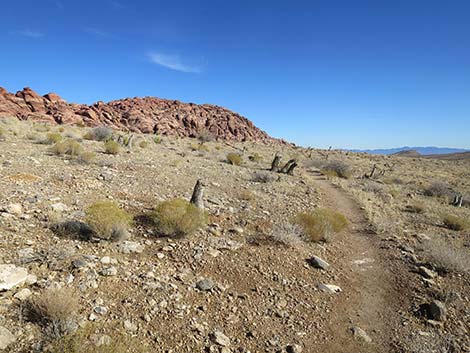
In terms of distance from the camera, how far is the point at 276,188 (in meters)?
13.0

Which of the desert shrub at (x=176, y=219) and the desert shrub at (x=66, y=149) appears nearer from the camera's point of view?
the desert shrub at (x=176, y=219)

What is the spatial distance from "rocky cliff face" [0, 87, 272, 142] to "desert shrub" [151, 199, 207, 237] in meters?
44.8

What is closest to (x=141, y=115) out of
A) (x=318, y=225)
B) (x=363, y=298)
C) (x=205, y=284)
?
(x=318, y=225)

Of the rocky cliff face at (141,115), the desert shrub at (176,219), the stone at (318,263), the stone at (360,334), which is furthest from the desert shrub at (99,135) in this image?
the rocky cliff face at (141,115)

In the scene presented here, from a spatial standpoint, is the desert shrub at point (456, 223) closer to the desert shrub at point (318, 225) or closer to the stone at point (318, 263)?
the desert shrub at point (318, 225)

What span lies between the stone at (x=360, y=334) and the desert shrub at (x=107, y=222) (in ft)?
14.8

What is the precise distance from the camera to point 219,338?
158 inches

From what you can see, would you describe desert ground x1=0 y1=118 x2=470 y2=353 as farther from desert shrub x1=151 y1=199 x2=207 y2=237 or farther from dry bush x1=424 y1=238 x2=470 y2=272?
desert shrub x1=151 y1=199 x2=207 y2=237

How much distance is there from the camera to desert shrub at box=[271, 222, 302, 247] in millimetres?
7109

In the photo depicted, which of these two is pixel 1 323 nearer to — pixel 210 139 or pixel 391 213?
pixel 391 213

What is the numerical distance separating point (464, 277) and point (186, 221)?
6.39 m

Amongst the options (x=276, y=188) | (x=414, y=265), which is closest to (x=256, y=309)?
(x=414, y=265)

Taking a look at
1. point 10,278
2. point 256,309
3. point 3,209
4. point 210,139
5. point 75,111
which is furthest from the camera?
point 75,111

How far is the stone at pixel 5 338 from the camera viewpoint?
123 inches
